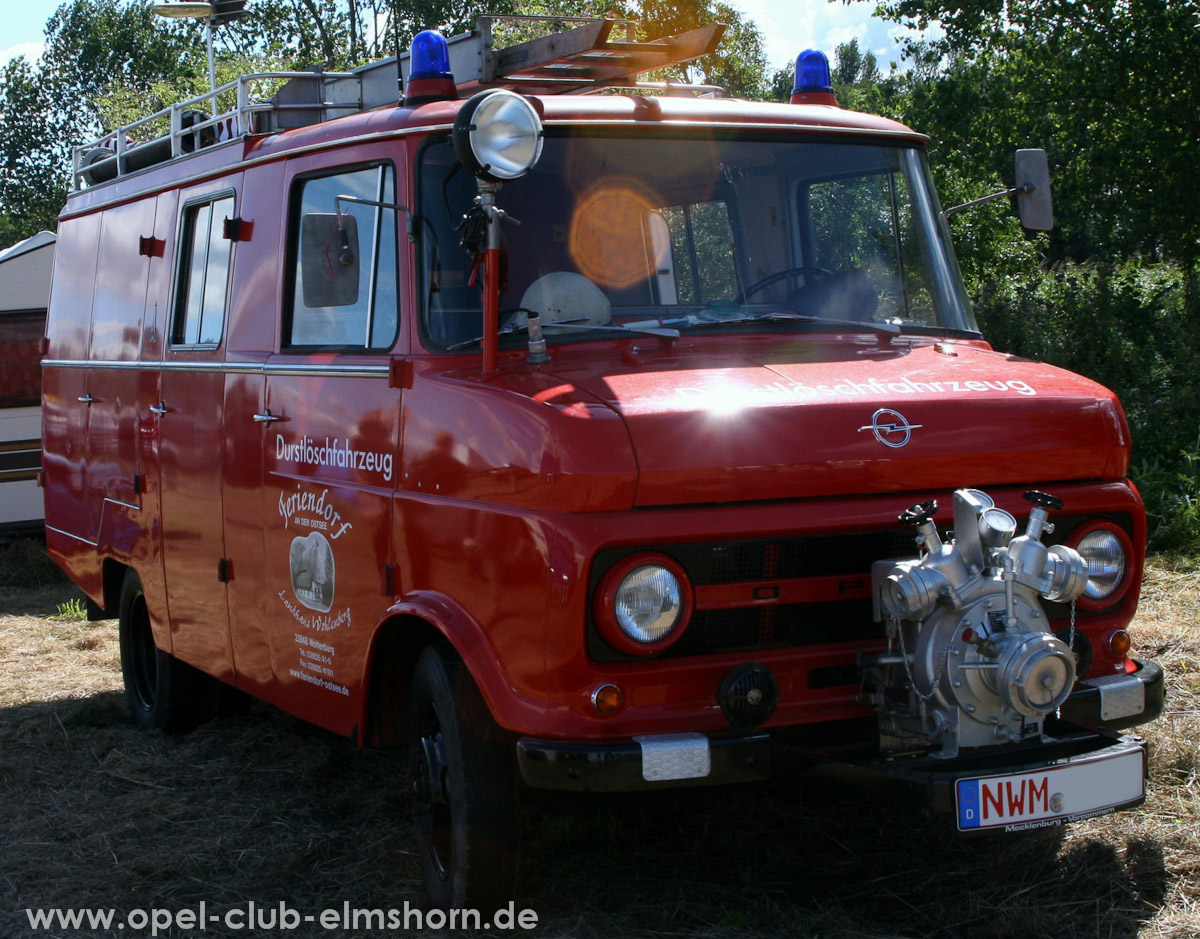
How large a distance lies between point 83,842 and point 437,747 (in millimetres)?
1872

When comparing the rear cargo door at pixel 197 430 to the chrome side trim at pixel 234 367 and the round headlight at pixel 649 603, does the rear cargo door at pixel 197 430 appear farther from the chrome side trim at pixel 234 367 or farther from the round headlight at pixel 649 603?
the round headlight at pixel 649 603

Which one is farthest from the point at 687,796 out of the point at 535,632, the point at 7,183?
the point at 7,183

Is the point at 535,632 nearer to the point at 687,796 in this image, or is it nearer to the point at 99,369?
the point at 687,796

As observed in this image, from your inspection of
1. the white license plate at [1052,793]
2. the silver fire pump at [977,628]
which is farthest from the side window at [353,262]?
the white license plate at [1052,793]

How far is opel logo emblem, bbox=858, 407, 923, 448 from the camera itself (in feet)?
12.3

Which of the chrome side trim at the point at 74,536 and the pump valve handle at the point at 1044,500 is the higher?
the pump valve handle at the point at 1044,500

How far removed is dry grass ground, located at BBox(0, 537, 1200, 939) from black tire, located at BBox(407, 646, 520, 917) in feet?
0.85

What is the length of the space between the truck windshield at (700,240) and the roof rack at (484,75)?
2.16ft

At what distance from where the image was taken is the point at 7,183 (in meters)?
53.3

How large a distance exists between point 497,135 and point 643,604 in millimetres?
1382

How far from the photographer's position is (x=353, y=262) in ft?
15.0

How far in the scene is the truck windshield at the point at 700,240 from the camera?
429 cm

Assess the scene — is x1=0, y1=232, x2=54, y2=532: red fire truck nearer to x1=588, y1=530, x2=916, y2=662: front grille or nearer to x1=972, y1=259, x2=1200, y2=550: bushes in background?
x1=972, y1=259, x2=1200, y2=550: bushes in background

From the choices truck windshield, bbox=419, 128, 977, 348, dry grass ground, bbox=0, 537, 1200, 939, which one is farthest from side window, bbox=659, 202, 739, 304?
dry grass ground, bbox=0, 537, 1200, 939
